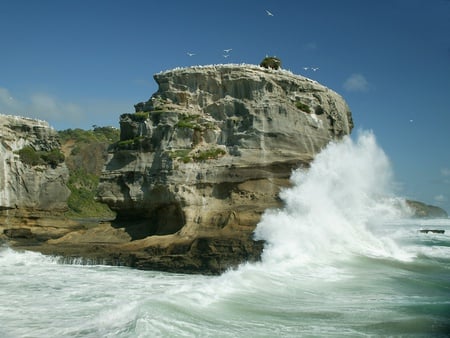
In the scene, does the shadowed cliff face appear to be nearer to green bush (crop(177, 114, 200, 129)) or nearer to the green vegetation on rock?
green bush (crop(177, 114, 200, 129))

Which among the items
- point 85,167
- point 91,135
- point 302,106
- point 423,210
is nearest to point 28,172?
point 302,106

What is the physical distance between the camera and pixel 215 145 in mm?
23016

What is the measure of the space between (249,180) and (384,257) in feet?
23.0

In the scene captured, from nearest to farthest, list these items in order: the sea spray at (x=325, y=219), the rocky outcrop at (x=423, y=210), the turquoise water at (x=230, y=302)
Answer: the turquoise water at (x=230, y=302) < the sea spray at (x=325, y=219) < the rocky outcrop at (x=423, y=210)

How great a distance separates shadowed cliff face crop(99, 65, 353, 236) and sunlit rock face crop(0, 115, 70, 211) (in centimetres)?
507

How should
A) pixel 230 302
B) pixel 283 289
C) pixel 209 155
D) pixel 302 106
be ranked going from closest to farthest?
1. pixel 230 302
2. pixel 283 289
3. pixel 209 155
4. pixel 302 106

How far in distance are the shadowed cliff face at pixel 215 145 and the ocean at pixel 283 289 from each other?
1286 millimetres

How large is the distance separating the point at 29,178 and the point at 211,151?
11.6 meters

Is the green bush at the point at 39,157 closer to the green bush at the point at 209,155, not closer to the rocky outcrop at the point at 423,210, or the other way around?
the green bush at the point at 209,155

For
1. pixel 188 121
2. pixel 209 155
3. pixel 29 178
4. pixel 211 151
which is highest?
pixel 188 121

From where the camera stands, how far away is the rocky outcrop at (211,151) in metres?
21.0

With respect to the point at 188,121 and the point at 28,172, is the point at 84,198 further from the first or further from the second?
the point at 188,121

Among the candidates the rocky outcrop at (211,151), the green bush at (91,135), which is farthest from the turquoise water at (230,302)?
the green bush at (91,135)

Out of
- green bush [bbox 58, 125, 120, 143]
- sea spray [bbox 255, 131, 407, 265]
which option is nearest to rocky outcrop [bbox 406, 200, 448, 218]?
green bush [bbox 58, 125, 120, 143]
